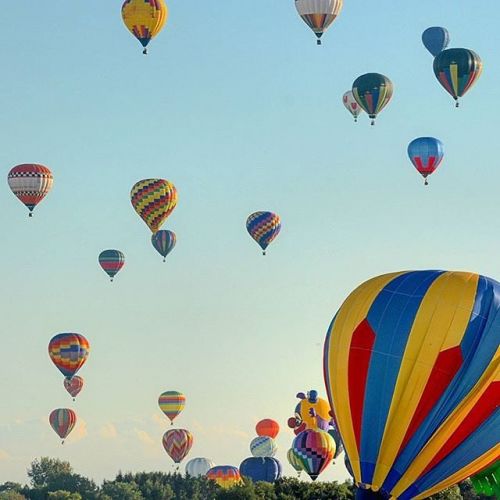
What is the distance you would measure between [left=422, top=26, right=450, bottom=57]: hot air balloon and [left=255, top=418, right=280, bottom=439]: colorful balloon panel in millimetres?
32669

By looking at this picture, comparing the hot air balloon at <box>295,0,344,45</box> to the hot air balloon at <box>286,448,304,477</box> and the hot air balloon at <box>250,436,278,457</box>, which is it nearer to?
the hot air balloon at <box>286,448,304,477</box>

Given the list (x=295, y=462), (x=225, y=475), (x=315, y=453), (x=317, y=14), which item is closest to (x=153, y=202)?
(x=317, y=14)

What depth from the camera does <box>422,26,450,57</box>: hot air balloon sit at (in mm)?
100750

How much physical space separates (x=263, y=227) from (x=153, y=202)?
7.89 meters

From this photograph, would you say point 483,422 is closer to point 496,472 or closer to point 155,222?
point 496,472

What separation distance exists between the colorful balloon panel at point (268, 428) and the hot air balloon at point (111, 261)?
77.3 feet

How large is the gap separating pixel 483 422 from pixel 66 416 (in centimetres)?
6228

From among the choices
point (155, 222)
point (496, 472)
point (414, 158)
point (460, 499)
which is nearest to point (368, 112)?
point (414, 158)

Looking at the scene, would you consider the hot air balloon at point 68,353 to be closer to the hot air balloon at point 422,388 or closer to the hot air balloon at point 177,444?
the hot air balloon at point 177,444

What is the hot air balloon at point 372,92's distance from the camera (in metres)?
92.5

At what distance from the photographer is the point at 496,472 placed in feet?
206

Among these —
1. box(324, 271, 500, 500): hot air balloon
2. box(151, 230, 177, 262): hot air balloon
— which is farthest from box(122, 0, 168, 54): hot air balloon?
box(324, 271, 500, 500): hot air balloon

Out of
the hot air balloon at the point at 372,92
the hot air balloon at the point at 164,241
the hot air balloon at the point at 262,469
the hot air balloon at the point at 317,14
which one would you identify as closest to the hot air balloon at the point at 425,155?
the hot air balloon at the point at 372,92

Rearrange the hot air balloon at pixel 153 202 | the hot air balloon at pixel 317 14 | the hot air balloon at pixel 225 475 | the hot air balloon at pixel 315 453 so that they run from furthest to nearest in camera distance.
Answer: the hot air balloon at pixel 225 475 < the hot air balloon at pixel 153 202 < the hot air balloon at pixel 317 14 < the hot air balloon at pixel 315 453
